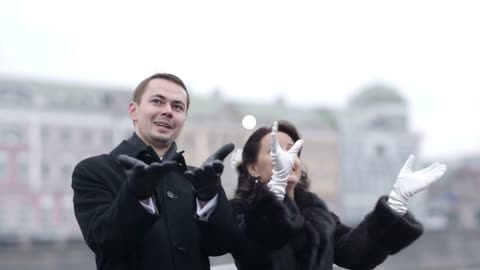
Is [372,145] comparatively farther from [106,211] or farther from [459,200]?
[106,211]

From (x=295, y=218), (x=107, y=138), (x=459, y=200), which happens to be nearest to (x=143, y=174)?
(x=295, y=218)

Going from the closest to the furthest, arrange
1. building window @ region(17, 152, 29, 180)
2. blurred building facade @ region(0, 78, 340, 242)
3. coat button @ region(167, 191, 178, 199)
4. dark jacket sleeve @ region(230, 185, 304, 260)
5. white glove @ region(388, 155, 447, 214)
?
coat button @ region(167, 191, 178, 199)
dark jacket sleeve @ region(230, 185, 304, 260)
white glove @ region(388, 155, 447, 214)
blurred building facade @ region(0, 78, 340, 242)
building window @ region(17, 152, 29, 180)

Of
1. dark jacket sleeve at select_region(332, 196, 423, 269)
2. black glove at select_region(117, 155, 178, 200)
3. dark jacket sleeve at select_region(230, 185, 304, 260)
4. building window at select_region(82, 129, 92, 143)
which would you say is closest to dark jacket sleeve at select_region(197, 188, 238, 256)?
dark jacket sleeve at select_region(230, 185, 304, 260)

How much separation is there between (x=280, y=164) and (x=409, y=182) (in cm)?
50

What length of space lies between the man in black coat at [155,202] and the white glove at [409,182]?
0.66 metres

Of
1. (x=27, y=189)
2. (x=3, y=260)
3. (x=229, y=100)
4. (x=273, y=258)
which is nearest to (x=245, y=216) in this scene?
(x=273, y=258)

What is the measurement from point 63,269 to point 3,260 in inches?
74.1

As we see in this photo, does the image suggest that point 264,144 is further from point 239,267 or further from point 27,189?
point 27,189

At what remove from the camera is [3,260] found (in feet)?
80.2

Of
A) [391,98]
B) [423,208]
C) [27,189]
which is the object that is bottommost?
[423,208]

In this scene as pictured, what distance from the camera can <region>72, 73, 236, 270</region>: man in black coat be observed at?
239cm

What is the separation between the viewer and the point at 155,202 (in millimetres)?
2588

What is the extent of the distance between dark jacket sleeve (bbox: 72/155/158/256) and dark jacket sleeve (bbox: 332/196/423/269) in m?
0.85

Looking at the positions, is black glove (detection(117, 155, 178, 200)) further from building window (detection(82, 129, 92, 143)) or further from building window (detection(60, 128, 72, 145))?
building window (detection(82, 129, 92, 143))
